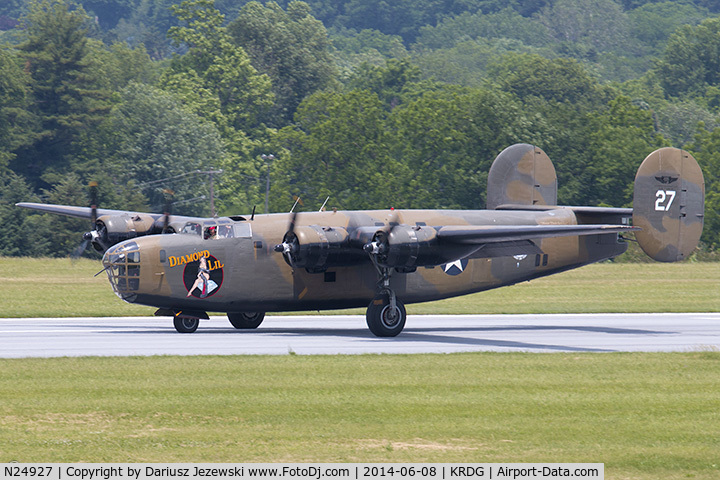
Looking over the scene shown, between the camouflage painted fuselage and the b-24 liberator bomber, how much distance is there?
0.03 meters

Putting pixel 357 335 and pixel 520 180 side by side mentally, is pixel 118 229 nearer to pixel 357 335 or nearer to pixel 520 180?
pixel 357 335

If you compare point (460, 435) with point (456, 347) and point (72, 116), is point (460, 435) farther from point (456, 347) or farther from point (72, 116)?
point (72, 116)

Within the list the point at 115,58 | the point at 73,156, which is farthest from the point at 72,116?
the point at 115,58

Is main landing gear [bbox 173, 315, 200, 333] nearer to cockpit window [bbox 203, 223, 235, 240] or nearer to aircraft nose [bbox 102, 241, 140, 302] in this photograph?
aircraft nose [bbox 102, 241, 140, 302]

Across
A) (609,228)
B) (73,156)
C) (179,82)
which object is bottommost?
(609,228)

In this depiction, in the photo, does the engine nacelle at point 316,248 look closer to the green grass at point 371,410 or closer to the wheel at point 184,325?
the wheel at point 184,325

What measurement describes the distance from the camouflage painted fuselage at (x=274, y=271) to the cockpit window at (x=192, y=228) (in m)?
0.11

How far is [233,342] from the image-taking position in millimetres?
27344

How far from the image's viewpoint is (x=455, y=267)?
31.9 meters

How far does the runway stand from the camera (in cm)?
2581

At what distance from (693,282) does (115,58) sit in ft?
379

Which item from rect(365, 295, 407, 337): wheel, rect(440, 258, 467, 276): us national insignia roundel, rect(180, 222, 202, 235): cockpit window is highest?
rect(180, 222, 202, 235): cockpit window

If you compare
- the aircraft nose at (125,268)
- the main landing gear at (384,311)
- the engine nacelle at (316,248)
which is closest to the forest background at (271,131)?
the engine nacelle at (316,248)
